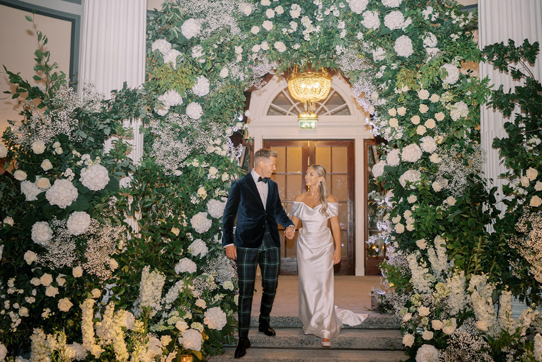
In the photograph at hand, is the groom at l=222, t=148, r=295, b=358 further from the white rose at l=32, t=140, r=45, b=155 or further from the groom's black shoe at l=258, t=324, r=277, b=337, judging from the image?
the white rose at l=32, t=140, r=45, b=155

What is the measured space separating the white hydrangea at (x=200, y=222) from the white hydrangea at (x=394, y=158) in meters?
1.91

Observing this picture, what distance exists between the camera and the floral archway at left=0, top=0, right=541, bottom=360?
10.8 ft

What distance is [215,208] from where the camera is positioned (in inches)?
172

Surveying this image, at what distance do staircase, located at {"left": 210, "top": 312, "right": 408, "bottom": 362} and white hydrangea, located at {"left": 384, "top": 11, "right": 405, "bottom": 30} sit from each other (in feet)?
10.5

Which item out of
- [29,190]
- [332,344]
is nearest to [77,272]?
[29,190]

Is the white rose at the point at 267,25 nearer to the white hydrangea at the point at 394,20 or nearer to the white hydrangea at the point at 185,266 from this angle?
the white hydrangea at the point at 394,20

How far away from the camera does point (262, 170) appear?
438 cm

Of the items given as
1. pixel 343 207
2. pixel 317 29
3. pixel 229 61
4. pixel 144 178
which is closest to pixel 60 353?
pixel 144 178

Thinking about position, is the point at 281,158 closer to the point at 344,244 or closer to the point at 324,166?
the point at 324,166

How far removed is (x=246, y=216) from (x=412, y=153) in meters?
1.73

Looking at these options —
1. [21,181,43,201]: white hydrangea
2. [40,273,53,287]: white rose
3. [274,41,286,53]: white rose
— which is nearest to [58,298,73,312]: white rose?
[40,273,53,287]: white rose

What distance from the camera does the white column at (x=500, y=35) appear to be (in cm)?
411

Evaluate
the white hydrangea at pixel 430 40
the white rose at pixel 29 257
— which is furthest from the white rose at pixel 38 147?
the white hydrangea at pixel 430 40

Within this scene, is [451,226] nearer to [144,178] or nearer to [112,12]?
[144,178]
